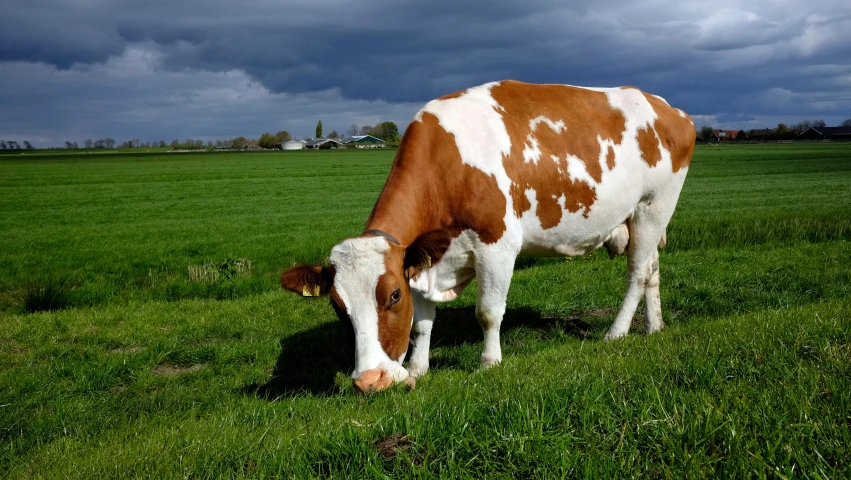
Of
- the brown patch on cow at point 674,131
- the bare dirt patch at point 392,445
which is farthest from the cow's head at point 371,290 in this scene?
the brown patch on cow at point 674,131

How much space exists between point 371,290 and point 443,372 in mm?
1293

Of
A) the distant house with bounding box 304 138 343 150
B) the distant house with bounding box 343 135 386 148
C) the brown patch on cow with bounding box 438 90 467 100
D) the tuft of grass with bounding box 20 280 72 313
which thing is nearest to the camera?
the brown patch on cow with bounding box 438 90 467 100

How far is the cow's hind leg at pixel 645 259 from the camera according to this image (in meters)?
8.30

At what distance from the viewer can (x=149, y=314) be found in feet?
32.3

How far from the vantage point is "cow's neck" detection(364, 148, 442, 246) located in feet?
19.8

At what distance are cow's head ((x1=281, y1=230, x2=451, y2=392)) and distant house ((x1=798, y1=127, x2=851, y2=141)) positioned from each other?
156996 millimetres

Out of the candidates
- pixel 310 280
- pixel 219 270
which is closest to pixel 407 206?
pixel 310 280

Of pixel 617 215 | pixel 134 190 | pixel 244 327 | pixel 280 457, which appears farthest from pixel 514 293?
pixel 134 190

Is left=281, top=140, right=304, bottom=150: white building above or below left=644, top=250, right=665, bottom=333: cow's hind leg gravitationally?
above

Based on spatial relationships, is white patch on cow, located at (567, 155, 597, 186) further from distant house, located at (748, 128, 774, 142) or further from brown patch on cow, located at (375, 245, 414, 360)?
distant house, located at (748, 128, 774, 142)

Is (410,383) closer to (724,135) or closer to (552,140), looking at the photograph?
(552,140)

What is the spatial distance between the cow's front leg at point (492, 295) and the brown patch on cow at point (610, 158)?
1865 millimetres

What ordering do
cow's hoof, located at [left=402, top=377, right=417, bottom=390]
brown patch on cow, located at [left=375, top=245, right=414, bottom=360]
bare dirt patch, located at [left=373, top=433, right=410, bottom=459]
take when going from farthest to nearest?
brown patch on cow, located at [left=375, top=245, right=414, bottom=360] < cow's hoof, located at [left=402, top=377, right=417, bottom=390] < bare dirt patch, located at [left=373, top=433, right=410, bottom=459]

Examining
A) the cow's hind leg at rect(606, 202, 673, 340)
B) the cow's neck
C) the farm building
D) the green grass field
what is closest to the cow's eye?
the cow's neck
